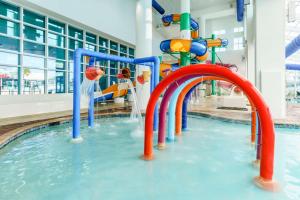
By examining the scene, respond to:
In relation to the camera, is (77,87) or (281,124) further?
(281,124)

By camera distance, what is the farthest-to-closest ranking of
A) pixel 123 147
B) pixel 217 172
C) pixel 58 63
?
pixel 58 63
pixel 123 147
pixel 217 172

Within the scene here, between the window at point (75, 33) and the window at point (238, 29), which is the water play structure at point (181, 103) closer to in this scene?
the window at point (75, 33)

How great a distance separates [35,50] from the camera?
662 cm

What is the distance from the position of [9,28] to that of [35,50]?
94 cm

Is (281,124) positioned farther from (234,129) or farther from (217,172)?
(217,172)

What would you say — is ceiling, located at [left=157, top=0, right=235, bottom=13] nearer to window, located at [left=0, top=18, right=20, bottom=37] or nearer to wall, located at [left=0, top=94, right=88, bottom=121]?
window, located at [left=0, top=18, right=20, bottom=37]

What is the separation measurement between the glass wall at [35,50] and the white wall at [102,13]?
568mm

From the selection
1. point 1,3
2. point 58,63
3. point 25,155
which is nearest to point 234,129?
point 25,155

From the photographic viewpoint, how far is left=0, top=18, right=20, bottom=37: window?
5.77 meters

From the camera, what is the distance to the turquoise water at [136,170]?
5.29 ft

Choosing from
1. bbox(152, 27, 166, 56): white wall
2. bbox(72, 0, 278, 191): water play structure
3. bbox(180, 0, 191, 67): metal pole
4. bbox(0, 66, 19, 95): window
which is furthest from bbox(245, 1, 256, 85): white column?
bbox(0, 66, 19, 95): window

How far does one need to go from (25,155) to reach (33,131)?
59.3 inches

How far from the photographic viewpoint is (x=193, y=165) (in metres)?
2.22

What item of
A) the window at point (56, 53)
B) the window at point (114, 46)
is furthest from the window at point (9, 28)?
the window at point (114, 46)
